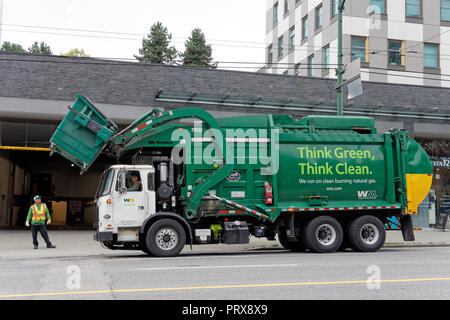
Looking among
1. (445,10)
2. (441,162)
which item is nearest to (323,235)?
(441,162)

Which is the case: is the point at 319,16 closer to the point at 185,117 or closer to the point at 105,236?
the point at 185,117

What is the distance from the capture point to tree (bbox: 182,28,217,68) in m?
68.6

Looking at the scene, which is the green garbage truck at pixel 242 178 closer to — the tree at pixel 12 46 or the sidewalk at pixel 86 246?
the sidewalk at pixel 86 246

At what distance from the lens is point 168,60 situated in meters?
69.4

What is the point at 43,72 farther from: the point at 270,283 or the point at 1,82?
the point at 270,283

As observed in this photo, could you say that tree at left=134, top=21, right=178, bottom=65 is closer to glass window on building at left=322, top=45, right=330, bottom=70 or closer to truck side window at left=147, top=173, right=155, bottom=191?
glass window on building at left=322, top=45, right=330, bottom=70

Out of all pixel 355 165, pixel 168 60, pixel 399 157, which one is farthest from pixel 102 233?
pixel 168 60

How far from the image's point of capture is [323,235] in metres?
14.5

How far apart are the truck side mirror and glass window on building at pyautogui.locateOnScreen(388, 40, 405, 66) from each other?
25.9m

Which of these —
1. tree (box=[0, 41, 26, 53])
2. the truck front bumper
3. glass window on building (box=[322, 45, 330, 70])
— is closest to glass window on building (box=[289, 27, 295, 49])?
glass window on building (box=[322, 45, 330, 70])

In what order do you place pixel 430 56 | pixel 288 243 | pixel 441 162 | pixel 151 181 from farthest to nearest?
pixel 430 56
pixel 441 162
pixel 288 243
pixel 151 181

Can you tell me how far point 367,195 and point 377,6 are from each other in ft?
76.3

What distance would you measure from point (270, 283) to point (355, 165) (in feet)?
24.3

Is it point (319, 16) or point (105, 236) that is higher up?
point (319, 16)
